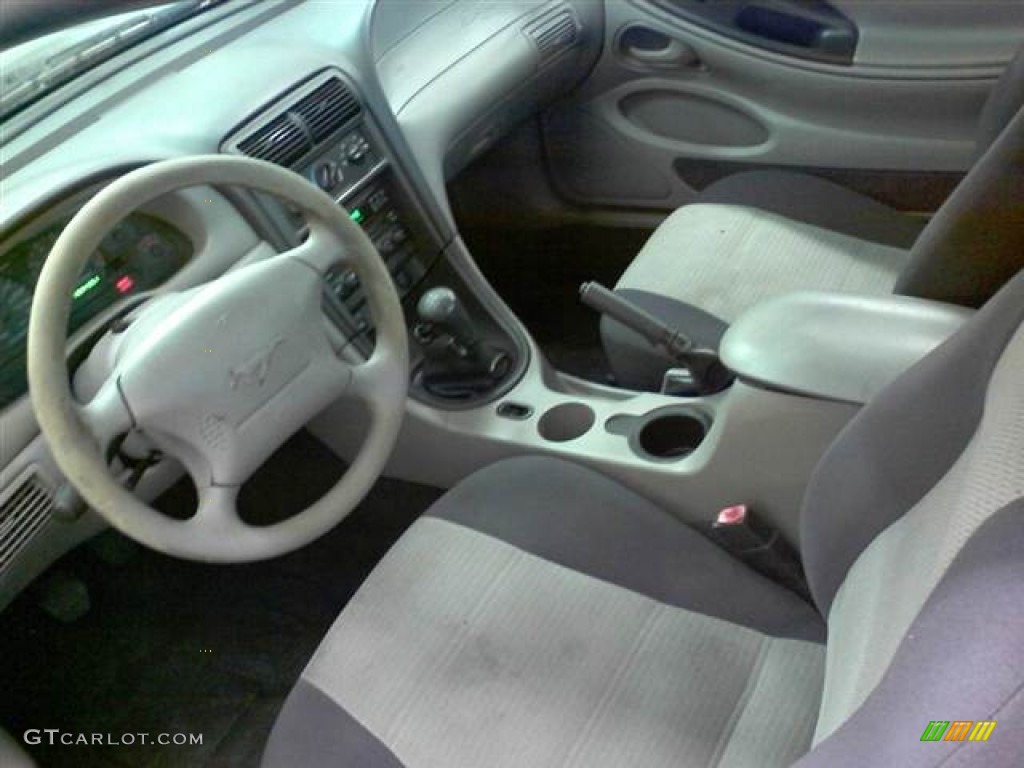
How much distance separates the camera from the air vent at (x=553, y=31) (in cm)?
173

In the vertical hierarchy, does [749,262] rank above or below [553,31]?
below

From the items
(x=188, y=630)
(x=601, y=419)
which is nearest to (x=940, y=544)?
(x=601, y=419)

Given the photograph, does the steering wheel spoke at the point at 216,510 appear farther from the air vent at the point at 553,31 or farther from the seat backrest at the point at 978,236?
the air vent at the point at 553,31

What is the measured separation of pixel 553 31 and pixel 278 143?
0.66 meters

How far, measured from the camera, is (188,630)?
1.57 m

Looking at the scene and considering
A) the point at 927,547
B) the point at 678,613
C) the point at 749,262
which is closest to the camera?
the point at 927,547

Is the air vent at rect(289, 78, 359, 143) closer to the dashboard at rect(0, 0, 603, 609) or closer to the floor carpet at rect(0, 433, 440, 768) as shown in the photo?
the dashboard at rect(0, 0, 603, 609)

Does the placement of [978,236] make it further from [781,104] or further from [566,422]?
[781,104]

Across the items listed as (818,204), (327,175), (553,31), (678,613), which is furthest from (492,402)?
(553,31)

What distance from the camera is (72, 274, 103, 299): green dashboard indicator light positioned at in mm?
1057

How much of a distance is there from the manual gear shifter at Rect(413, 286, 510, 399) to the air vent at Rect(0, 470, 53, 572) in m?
0.52

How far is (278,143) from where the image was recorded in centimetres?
126

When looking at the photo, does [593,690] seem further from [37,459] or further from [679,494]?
[37,459]

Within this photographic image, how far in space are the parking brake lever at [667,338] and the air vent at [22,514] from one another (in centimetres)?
65
